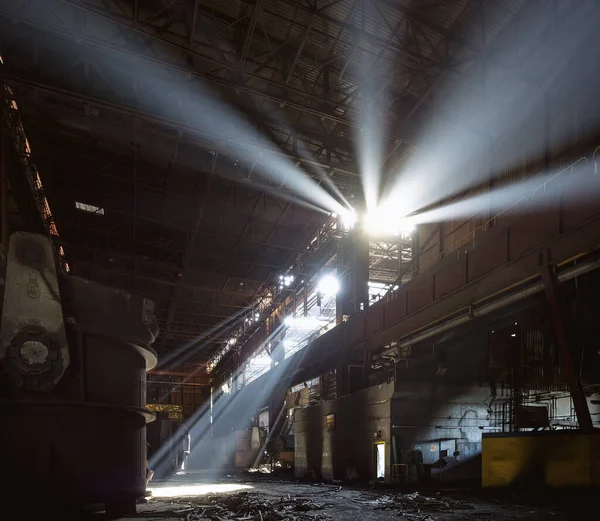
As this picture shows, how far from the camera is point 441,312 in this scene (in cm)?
1059

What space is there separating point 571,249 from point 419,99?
6.21 m

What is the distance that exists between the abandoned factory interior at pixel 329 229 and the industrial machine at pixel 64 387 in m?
0.02

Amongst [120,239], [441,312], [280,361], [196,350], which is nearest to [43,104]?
[120,239]

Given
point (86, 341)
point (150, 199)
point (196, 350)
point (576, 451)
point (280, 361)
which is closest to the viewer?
point (86, 341)

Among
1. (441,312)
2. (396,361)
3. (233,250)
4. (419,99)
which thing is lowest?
(396,361)

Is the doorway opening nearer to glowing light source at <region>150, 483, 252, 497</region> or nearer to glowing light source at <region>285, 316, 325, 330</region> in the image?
glowing light source at <region>150, 483, 252, 497</region>

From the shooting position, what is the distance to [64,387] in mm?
4238

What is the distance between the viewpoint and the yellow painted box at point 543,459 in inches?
271

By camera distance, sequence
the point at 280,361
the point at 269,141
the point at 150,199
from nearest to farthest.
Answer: the point at 269,141 → the point at 150,199 → the point at 280,361

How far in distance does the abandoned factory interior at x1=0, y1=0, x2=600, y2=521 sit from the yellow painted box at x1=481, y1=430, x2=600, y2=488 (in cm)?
4

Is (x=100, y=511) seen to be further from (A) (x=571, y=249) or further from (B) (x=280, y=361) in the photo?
(B) (x=280, y=361)

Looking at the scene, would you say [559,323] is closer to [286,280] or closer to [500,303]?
[500,303]

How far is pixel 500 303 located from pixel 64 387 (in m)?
7.39

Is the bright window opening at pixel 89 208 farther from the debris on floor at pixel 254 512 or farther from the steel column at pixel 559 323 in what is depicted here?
the steel column at pixel 559 323
